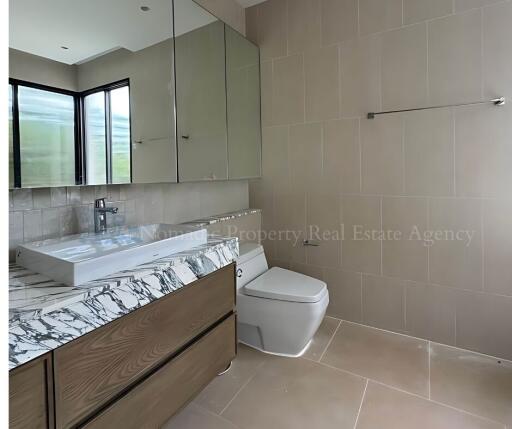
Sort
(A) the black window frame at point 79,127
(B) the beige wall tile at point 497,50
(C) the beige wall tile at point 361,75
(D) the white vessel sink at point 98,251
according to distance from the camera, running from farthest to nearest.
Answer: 1. (C) the beige wall tile at point 361,75
2. (B) the beige wall tile at point 497,50
3. (A) the black window frame at point 79,127
4. (D) the white vessel sink at point 98,251

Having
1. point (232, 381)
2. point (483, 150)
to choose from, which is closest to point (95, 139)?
point (232, 381)

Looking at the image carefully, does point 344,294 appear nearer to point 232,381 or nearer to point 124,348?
point 232,381

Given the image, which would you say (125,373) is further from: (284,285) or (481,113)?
(481,113)

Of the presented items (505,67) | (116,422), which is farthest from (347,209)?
(116,422)

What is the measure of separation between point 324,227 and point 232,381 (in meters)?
1.18

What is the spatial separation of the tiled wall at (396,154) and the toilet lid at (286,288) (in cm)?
43

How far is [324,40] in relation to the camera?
2217mm

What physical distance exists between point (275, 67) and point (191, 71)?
796 millimetres

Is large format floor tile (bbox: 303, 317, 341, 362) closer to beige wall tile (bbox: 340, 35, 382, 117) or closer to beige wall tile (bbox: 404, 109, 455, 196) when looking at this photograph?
beige wall tile (bbox: 404, 109, 455, 196)

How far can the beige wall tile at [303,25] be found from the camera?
2.24 metres

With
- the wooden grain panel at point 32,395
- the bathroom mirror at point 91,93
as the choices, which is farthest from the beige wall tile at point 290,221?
the wooden grain panel at point 32,395

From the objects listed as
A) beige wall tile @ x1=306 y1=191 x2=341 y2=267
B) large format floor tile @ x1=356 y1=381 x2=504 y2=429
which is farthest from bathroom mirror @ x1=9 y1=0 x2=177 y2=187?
large format floor tile @ x1=356 y1=381 x2=504 y2=429

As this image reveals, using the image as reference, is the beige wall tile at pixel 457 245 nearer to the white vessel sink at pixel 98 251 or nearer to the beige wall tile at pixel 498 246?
the beige wall tile at pixel 498 246

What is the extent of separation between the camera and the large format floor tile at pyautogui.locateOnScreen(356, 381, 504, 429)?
141cm
